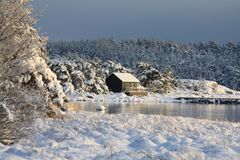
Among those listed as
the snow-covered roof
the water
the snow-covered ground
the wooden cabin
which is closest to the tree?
the snow-covered ground

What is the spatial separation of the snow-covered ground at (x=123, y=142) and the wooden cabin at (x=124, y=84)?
106942 millimetres

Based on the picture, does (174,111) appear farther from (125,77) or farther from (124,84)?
(125,77)

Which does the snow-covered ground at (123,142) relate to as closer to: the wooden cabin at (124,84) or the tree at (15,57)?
the tree at (15,57)

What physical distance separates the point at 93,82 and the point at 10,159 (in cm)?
10675

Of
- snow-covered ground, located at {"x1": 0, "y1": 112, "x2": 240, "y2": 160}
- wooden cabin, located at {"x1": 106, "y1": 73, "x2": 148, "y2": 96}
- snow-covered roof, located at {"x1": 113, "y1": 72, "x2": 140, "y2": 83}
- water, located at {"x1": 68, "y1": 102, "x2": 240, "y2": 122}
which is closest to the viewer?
snow-covered ground, located at {"x1": 0, "y1": 112, "x2": 240, "y2": 160}

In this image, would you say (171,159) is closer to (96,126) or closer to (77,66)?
(96,126)

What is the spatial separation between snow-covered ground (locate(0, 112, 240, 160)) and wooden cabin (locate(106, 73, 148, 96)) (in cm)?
10694

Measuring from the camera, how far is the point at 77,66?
13225 centimetres

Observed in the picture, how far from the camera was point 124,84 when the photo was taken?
13362 centimetres

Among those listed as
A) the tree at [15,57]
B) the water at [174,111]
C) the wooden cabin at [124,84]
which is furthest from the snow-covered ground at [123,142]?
the wooden cabin at [124,84]

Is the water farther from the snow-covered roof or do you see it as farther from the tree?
the snow-covered roof

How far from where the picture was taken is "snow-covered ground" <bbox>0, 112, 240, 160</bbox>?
15047 mm

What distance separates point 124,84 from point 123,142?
116 m

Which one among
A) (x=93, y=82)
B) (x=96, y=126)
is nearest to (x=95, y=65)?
(x=93, y=82)
